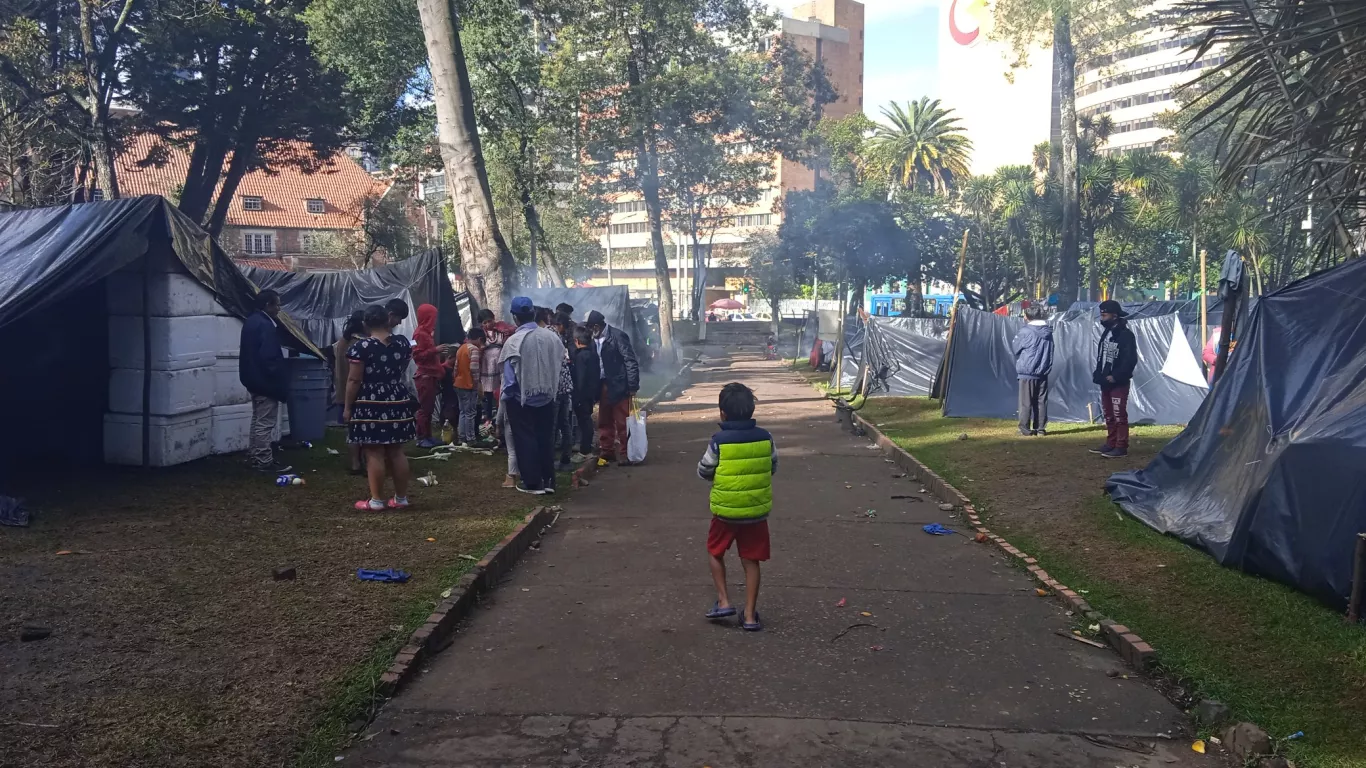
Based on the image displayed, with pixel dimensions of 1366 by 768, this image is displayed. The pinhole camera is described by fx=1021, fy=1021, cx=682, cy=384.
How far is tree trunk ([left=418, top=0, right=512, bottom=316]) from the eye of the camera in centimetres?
1448

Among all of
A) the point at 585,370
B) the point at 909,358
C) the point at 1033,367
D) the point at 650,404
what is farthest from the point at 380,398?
the point at 909,358

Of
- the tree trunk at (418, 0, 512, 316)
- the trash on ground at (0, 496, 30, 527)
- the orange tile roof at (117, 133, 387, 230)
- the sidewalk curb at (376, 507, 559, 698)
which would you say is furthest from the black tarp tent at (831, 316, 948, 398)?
the orange tile roof at (117, 133, 387, 230)

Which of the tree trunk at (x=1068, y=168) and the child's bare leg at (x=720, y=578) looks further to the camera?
the tree trunk at (x=1068, y=168)

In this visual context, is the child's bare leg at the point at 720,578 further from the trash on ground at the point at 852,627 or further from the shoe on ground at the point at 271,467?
the shoe on ground at the point at 271,467

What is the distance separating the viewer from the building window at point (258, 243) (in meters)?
55.0

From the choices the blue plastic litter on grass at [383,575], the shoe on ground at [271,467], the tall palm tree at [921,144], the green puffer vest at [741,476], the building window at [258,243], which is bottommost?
the blue plastic litter on grass at [383,575]

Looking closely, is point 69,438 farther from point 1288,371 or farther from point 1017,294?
point 1017,294

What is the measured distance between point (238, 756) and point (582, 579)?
125 inches

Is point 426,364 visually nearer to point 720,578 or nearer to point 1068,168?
point 720,578

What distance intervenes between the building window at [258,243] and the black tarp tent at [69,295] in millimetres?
48932

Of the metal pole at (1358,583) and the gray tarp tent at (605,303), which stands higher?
the gray tarp tent at (605,303)

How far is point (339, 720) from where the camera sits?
422 cm

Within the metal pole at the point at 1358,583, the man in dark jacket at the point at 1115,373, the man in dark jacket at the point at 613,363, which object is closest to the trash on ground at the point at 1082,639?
the metal pole at the point at 1358,583

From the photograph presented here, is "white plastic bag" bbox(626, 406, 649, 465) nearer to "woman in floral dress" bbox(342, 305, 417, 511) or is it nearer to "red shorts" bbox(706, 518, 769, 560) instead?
"woman in floral dress" bbox(342, 305, 417, 511)
